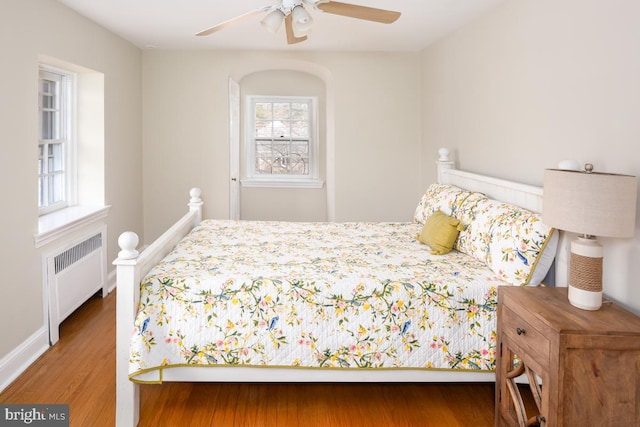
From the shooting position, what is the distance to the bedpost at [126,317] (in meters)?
2.16

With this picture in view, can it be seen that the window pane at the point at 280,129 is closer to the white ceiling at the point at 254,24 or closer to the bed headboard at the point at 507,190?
the white ceiling at the point at 254,24

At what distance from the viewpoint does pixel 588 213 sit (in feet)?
5.81

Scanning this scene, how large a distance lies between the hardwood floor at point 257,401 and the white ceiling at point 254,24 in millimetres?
2394

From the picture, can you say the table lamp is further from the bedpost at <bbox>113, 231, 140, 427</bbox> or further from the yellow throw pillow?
the bedpost at <bbox>113, 231, 140, 427</bbox>

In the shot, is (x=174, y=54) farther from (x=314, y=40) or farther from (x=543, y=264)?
(x=543, y=264)

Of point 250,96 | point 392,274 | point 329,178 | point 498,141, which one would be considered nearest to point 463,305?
point 392,274

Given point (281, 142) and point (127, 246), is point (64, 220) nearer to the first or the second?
point (127, 246)

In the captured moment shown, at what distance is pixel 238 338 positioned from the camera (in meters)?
2.28

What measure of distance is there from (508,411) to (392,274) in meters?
0.78

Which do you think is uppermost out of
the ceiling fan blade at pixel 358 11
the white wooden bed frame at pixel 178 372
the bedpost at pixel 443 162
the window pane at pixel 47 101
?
the ceiling fan blade at pixel 358 11

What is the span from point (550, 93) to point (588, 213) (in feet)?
3.68

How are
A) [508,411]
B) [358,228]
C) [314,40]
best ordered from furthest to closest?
[314,40] < [358,228] < [508,411]

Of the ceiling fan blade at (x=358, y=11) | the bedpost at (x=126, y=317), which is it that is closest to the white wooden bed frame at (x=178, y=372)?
the bedpost at (x=126, y=317)

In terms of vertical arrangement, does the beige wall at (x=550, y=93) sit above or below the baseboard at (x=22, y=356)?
above
